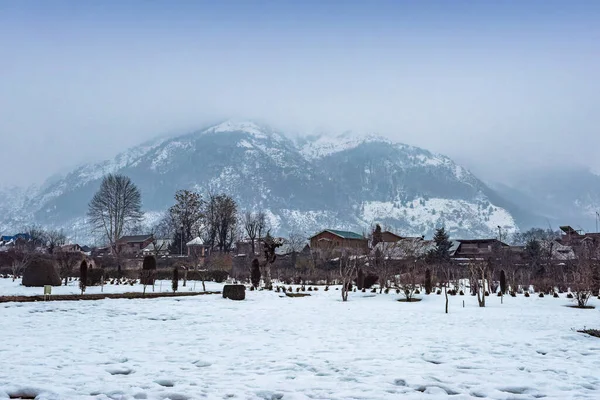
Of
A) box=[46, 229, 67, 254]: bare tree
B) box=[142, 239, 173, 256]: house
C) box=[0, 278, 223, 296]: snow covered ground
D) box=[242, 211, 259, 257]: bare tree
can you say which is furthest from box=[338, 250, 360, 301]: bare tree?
box=[46, 229, 67, 254]: bare tree

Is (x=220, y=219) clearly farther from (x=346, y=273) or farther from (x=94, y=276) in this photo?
(x=346, y=273)

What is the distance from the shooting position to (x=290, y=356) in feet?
34.7

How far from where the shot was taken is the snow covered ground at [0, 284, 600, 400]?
777 centimetres

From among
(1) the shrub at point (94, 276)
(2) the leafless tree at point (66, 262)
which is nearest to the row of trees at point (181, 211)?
(2) the leafless tree at point (66, 262)

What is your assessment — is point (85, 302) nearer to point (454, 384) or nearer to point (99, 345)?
point (99, 345)

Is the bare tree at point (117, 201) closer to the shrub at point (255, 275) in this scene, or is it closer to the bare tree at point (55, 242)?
the bare tree at point (55, 242)

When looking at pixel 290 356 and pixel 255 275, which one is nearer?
pixel 290 356

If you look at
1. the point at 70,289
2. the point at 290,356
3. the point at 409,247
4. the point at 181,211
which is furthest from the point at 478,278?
the point at 181,211

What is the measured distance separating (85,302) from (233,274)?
29442mm

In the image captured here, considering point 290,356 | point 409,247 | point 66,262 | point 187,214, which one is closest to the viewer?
point 290,356

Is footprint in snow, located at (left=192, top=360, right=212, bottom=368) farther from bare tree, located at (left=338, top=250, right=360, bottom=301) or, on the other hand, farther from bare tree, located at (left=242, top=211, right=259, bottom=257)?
bare tree, located at (left=242, top=211, right=259, bottom=257)

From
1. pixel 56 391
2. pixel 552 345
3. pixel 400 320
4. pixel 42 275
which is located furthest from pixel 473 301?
pixel 42 275

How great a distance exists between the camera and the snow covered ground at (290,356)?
7.77 metres

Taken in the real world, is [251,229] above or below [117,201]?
below
